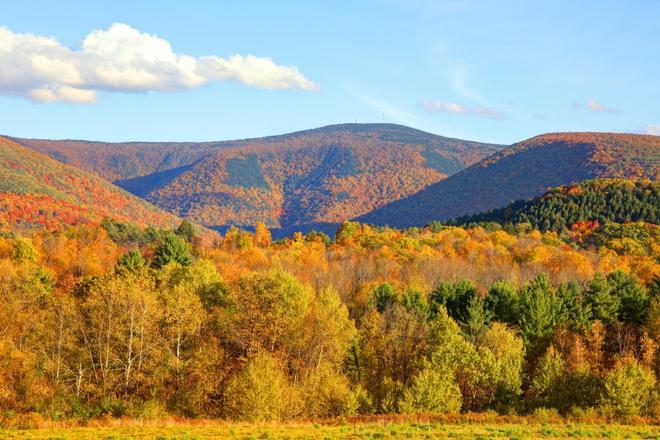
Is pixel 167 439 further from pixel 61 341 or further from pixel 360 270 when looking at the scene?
pixel 360 270

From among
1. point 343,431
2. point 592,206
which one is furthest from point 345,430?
point 592,206

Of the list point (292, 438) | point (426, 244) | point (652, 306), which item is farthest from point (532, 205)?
point (292, 438)

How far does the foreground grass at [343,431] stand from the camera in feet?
104

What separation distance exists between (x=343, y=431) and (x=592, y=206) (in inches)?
5650

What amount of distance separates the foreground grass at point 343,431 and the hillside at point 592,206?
12545 cm

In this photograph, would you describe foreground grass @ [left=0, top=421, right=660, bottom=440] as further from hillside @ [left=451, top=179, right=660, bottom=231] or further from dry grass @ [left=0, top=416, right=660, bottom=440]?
hillside @ [left=451, top=179, right=660, bottom=231]

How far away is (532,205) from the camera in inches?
7008

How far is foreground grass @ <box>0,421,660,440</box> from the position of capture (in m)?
31.7

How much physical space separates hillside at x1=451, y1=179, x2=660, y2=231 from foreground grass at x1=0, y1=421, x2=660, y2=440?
125 meters

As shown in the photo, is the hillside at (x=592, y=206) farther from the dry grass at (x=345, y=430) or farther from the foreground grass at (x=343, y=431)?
the foreground grass at (x=343, y=431)

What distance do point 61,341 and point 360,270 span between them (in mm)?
55196

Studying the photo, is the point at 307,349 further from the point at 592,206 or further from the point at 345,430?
the point at 592,206

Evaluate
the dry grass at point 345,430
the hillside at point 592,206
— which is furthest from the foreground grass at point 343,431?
the hillside at point 592,206

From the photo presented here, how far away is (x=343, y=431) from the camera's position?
3484cm
